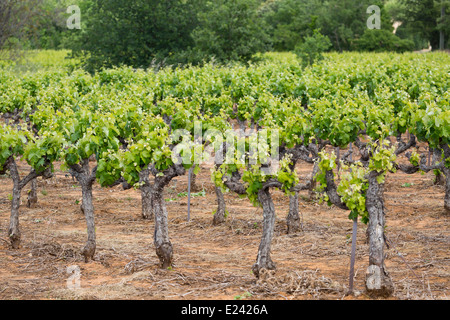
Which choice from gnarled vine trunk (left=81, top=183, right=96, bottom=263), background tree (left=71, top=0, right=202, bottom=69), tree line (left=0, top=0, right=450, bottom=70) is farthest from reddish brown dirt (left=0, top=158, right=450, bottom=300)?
background tree (left=71, top=0, right=202, bottom=69)

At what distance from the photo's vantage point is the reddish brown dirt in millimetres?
7922

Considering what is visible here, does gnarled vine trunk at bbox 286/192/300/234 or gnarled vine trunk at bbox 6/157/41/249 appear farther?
gnarled vine trunk at bbox 286/192/300/234

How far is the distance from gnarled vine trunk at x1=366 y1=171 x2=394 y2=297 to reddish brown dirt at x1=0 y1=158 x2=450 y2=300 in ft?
0.72

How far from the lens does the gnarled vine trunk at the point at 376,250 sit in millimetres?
7473

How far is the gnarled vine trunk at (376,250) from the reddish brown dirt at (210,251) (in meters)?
0.22

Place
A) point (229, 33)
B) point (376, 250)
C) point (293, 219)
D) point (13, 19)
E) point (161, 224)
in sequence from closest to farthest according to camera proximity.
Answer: point (376, 250), point (161, 224), point (293, 219), point (229, 33), point (13, 19)

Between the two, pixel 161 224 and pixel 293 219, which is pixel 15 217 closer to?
pixel 161 224

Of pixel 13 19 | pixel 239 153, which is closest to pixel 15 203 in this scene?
pixel 239 153

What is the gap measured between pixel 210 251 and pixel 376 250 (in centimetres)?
347

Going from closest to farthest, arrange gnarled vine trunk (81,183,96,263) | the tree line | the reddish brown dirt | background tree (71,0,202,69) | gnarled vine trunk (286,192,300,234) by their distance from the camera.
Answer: the reddish brown dirt
gnarled vine trunk (81,183,96,263)
gnarled vine trunk (286,192,300,234)
the tree line
background tree (71,0,202,69)

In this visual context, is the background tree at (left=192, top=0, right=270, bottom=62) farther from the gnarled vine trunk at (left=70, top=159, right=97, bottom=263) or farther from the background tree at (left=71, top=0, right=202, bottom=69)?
the gnarled vine trunk at (left=70, top=159, right=97, bottom=263)

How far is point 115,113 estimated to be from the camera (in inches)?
421

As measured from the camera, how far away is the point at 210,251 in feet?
33.4
